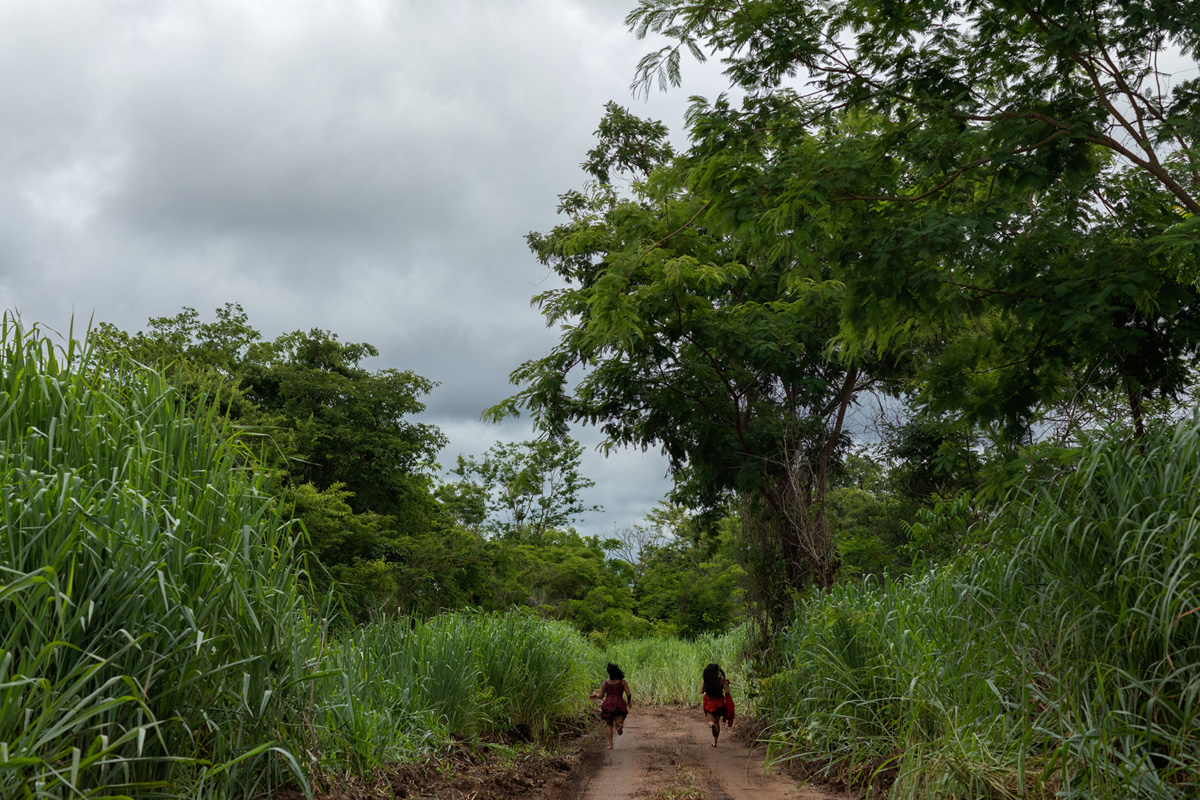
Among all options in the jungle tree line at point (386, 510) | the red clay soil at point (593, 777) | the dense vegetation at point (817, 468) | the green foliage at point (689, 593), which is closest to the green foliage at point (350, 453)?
the jungle tree line at point (386, 510)

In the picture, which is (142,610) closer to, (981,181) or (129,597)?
(129,597)

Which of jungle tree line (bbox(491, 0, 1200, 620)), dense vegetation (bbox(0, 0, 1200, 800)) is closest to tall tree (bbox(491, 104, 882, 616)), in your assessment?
dense vegetation (bbox(0, 0, 1200, 800))

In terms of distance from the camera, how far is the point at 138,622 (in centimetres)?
303

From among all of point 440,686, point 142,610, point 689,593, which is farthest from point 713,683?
point 689,593

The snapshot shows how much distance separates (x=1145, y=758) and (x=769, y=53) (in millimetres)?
5719

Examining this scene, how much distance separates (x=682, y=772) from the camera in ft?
24.8

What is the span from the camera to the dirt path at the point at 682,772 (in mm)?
6418

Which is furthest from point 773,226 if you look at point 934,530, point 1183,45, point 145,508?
point 934,530

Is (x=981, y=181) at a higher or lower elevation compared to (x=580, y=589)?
higher

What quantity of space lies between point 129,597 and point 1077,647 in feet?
13.7

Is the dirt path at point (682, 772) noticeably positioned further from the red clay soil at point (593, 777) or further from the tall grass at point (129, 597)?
the tall grass at point (129, 597)

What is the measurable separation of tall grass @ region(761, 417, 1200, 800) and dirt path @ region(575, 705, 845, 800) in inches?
59.6

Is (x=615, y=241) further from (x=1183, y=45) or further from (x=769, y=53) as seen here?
(x=1183, y=45)

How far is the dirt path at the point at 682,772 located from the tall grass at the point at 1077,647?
1.51 metres
